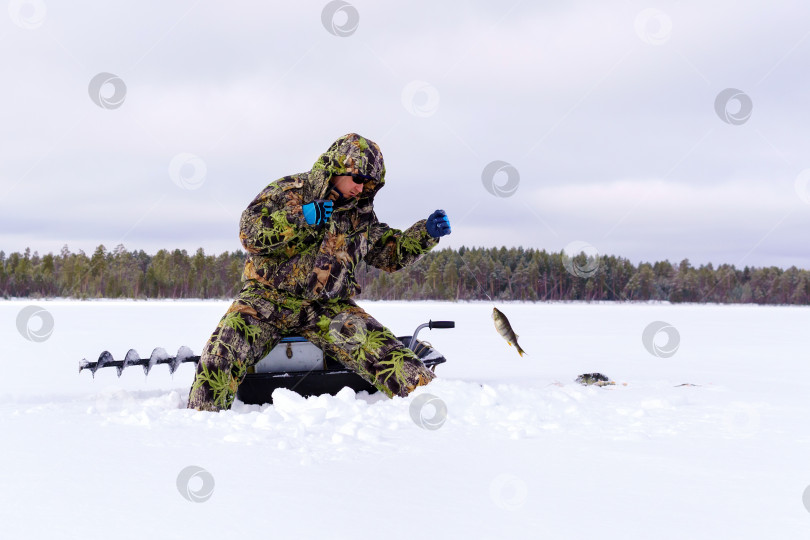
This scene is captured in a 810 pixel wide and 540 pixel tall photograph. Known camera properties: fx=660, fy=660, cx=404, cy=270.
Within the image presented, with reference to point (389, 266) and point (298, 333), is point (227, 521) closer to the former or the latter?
point (298, 333)

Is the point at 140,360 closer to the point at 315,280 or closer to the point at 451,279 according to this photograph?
the point at 315,280

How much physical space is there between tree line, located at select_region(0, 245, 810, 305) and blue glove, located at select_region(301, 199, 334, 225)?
6682 cm

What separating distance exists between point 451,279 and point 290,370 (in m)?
68.7

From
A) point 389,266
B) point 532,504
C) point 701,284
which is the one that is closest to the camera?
point 532,504

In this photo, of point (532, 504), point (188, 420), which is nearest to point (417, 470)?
point (532, 504)

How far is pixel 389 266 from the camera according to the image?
5.13m

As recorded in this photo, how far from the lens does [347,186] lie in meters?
4.46

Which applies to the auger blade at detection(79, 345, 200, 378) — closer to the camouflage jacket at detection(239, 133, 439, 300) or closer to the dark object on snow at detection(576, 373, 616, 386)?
the camouflage jacket at detection(239, 133, 439, 300)

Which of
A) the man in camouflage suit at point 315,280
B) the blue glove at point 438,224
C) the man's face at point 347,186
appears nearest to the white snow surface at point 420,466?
the man in camouflage suit at point 315,280

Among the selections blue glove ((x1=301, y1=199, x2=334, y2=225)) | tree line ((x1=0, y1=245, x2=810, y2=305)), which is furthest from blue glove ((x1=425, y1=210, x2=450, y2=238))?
tree line ((x1=0, y1=245, x2=810, y2=305))

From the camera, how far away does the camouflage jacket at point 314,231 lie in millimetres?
4180

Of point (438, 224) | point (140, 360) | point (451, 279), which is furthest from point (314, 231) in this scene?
point (451, 279)

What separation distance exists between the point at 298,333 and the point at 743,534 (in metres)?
3.17

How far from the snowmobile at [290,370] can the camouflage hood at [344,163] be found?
1.09 metres
